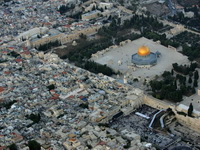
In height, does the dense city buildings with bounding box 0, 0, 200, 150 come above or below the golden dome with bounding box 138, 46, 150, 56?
below

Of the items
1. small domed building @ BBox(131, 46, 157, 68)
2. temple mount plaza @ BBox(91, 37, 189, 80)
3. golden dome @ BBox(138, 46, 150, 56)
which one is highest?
golden dome @ BBox(138, 46, 150, 56)

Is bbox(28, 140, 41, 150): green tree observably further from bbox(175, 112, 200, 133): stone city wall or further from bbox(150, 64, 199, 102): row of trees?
bbox(150, 64, 199, 102): row of trees

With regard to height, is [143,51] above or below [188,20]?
above

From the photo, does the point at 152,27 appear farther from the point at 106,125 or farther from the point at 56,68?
the point at 106,125

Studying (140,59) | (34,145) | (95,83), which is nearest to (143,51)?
(140,59)

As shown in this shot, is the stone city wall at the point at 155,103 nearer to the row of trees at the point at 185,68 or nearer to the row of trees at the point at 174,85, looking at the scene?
the row of trees at the point at 174,85

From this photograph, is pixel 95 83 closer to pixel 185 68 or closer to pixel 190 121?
pixel 185 68

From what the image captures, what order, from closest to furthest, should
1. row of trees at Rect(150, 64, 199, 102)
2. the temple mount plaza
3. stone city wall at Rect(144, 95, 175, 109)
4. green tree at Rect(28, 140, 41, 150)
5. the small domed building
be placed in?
1. green tree at Rect(28, 140, 41, 150)
2. stone city wall at Rect(144, 95, 175, 109)
3. row of trees at Rect(150, 64, 199, 102)
4. the temple mount plaza
5. the small domed building

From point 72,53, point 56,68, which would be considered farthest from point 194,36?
point 56,68

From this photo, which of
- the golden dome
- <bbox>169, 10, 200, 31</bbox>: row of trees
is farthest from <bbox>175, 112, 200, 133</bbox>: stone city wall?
<bbox>169, 10, 200, 31</bbox>: row of trees
